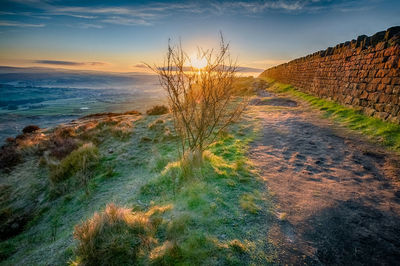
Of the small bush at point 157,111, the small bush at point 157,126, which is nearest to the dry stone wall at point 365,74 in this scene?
the small bush at point 157,126

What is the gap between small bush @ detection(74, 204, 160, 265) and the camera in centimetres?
234

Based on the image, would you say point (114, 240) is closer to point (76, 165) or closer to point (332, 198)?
point (332, 198)

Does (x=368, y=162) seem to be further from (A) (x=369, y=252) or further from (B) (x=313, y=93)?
(B) (x=313, y=93)

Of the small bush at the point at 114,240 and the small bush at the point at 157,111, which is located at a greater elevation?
the small bush at the point at 114,240

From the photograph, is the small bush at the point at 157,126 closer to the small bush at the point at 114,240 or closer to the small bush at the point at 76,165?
the small bush at the point at 76,165

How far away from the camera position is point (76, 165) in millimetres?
7160

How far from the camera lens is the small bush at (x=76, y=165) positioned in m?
6.70

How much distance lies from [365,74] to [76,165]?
1253cm

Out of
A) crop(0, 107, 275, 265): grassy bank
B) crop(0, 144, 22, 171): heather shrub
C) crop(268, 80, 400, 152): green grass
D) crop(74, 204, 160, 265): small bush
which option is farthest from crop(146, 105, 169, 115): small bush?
crop(74, 204, 160, 265): small bush

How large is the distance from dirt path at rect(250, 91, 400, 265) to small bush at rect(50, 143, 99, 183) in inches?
233

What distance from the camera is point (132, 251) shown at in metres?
2.41

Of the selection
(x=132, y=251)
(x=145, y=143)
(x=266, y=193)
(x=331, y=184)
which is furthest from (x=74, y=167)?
(x=331, y=184)

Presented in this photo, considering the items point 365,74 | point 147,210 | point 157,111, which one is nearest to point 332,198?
point 147,210

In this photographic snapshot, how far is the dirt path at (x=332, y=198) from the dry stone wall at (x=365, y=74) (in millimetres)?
1939
